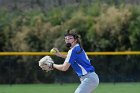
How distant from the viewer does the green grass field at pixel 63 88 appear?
16.6 m

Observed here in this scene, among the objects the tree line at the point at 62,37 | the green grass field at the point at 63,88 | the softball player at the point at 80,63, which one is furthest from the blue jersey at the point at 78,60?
the tree line at the point at 62,37

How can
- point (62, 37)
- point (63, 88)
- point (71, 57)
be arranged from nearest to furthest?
point (71, 57), point (63, 88), point (62, 37)

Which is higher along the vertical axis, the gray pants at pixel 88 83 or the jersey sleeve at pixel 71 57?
the jersey sleeve at pixel 71 57

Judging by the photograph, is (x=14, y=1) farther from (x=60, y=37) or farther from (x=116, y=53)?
(x=116, y=53)

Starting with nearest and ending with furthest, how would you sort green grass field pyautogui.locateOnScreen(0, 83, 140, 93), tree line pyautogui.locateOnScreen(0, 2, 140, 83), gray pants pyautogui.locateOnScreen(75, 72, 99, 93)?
gray pants pyautogui.locateOnScreen(75, 72, 99, 93), green grass field pyautogui.locateOnScreen(0, 83, 140, 93), tree line pyautogui.locateOnScreen(0, 2, 140, 83)

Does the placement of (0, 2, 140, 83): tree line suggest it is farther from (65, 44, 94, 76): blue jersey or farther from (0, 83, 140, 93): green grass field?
(65, 44, 94, 76): blue jersey

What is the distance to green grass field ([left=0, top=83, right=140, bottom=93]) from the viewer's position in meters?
16.6

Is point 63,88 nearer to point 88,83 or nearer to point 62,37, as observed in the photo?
point 62,37

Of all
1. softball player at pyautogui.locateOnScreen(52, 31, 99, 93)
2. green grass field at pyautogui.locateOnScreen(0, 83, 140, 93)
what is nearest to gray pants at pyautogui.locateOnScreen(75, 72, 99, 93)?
softball player at pyautogui.locateOnScreen(52, 31, 99, 93)

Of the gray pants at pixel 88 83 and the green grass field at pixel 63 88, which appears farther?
the green grass field at pixel 63 88

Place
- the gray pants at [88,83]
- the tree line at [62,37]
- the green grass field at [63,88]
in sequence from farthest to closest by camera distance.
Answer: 1. the tree line at [62,37]
2. the green grass field at [63,88]
3. the gray pants at [88,83]

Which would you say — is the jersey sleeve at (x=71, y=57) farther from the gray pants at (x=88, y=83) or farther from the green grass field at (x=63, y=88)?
the green grass field at (x=63, y=88)

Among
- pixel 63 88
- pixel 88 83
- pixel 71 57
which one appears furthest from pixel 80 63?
pixel 63 88

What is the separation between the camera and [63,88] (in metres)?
17.7
